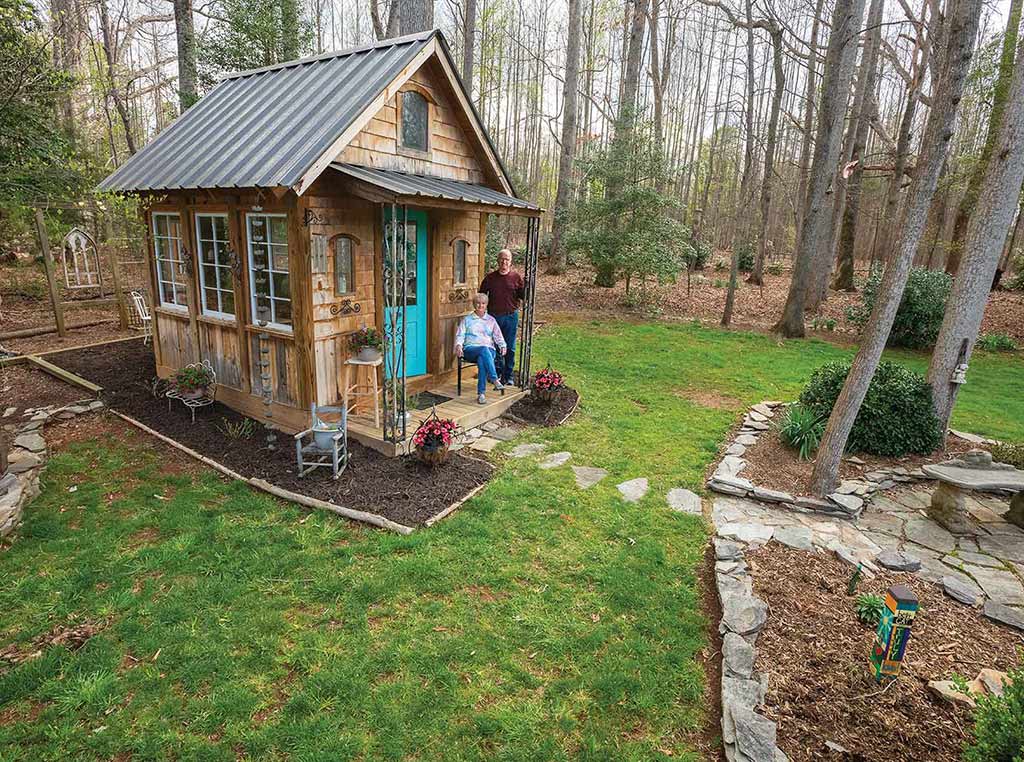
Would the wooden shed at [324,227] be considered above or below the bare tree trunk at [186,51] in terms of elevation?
below

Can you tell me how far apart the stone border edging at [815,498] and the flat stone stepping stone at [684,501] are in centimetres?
31

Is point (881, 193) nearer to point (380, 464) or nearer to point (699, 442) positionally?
point (699, 442)

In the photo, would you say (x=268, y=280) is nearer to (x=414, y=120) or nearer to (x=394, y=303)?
(x=394, y=303)

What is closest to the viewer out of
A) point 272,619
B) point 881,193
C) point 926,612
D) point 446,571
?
point 272,619

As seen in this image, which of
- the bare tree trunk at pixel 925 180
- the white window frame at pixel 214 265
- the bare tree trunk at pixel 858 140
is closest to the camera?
the bare tree trunk at pixel 925 180

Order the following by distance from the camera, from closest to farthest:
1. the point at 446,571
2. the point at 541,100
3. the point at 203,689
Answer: the point at 203,689, the point at 446,571, the point at 541,100

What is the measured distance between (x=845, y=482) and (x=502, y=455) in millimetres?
3666

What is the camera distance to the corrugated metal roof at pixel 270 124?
5594 mm

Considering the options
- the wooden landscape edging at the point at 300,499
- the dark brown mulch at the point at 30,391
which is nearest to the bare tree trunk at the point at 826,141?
the wooden landscape edging at the point at 300,499

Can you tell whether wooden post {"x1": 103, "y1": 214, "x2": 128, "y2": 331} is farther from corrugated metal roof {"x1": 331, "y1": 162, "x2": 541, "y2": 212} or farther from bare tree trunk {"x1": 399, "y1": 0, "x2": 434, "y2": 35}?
corrugated metal roof {"x1": 331, "y1": 162, "x2": 541, "y2": 212}

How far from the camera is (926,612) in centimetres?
388

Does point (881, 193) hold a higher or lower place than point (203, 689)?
higher

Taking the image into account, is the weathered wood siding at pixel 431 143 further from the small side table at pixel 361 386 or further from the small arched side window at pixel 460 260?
the small side table at pixel 361 386

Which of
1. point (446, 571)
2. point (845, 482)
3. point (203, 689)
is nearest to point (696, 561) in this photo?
point (446, 571)
